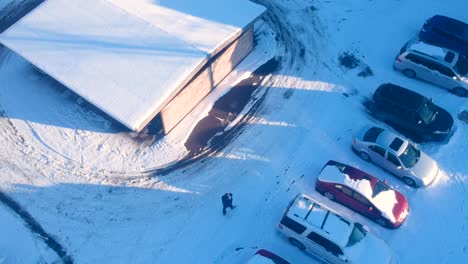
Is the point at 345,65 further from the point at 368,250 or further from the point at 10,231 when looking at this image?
the point at 10,231

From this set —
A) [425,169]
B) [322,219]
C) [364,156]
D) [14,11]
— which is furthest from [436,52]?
[14,11]

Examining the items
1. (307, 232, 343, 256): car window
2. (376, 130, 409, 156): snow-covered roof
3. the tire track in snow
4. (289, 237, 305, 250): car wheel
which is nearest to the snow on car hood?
(376, 130, 409, 156): snow-covered roof

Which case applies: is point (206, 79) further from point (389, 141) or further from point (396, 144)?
point (396, 144)

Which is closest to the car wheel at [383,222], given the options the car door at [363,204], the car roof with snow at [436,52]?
the car door at [363,204]

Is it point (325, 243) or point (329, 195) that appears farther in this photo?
point (329, 195)

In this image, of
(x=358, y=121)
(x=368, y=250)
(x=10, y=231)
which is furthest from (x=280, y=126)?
(x=10, y=231)

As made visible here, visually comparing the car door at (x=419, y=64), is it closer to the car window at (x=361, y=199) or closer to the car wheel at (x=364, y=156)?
the car wheel at (x=364, y=156)
